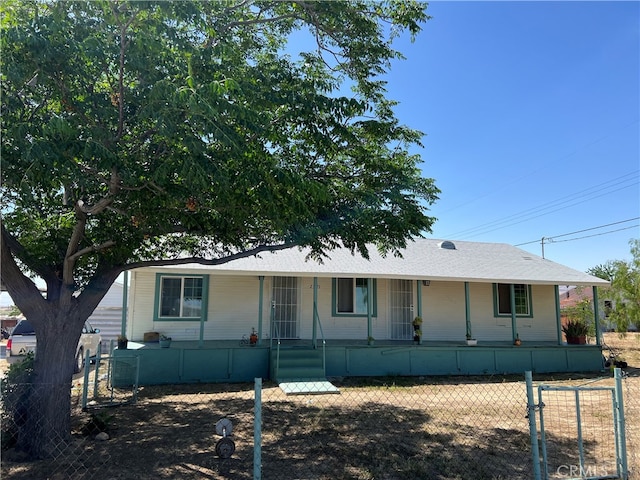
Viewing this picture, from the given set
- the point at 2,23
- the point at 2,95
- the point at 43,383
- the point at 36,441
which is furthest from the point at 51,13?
the point at 36,441

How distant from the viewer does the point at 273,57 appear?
6855mm

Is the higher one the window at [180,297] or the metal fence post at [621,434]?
the window at [180,297]

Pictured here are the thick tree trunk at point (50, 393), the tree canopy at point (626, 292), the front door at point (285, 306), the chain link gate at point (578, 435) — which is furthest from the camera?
the tree canopy at point (626, 292)

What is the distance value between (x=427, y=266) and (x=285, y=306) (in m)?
→ 4.89

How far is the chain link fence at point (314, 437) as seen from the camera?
5141 millimetres

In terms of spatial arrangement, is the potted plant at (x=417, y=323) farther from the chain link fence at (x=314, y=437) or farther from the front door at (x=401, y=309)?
the chain link fence at (x=314, y=437)

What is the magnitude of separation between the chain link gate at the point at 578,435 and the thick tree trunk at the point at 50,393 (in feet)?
18.8

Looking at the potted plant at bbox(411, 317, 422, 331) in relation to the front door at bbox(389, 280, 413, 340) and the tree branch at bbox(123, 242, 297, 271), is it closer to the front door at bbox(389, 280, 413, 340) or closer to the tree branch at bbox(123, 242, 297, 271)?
the front door at bbox(389, 280, 413, 340)

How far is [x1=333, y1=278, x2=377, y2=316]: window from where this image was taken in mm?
14164

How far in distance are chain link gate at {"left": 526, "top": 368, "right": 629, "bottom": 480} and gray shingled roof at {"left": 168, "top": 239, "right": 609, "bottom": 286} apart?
190 inches

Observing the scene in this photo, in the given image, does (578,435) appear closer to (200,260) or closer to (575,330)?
(200,260)

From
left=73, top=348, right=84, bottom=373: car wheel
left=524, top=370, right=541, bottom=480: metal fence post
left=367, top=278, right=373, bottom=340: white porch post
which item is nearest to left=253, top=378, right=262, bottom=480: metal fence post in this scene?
left=524, top=370, right=541, bottom=480: metal fence post

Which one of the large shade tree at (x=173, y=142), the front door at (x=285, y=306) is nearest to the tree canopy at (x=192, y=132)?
the large shade tree at (x=173, y=142)

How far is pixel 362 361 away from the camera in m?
12.3
